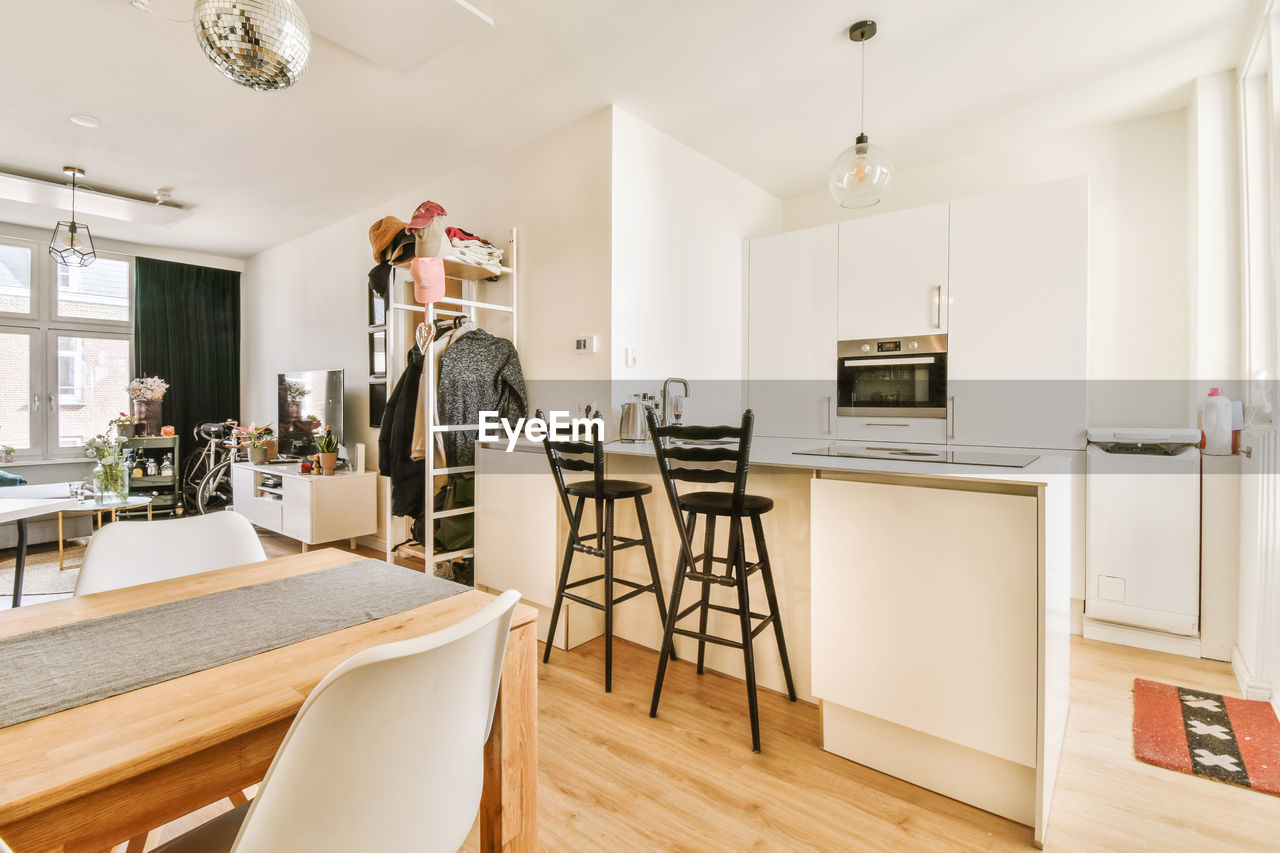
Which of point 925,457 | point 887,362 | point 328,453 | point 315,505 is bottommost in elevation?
point 315,505

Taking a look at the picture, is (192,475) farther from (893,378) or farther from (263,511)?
(893,378)

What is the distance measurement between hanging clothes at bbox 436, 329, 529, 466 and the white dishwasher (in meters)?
2.95

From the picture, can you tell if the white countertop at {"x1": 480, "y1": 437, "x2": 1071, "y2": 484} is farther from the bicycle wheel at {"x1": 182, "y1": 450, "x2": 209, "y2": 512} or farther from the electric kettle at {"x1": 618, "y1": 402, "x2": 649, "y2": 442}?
the bicycle wheel at {"x1": 182, "y1": 450, "x2": 209, "y2": 512}

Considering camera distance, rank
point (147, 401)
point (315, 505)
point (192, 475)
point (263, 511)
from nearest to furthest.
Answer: point (315, 505), point (263, 511), point (147, 401), point (192, 475)

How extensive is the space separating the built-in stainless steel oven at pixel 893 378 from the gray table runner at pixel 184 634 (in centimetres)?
284

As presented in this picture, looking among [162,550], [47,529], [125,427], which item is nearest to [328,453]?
[47,529]

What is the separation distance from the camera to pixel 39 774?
2.10 ft

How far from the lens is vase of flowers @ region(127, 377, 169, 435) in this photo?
208 inches

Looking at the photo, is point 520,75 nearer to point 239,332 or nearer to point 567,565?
point 567,565

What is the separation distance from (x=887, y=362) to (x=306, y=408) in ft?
14.8

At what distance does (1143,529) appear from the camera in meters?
2.66

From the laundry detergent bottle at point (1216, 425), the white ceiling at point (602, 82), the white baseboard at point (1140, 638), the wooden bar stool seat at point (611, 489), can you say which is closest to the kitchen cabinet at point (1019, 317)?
the laundry detergent bottle at point (1216, 425)

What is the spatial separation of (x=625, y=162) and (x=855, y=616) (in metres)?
2.45

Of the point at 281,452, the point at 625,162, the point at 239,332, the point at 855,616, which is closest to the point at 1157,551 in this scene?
the point at 855,616
